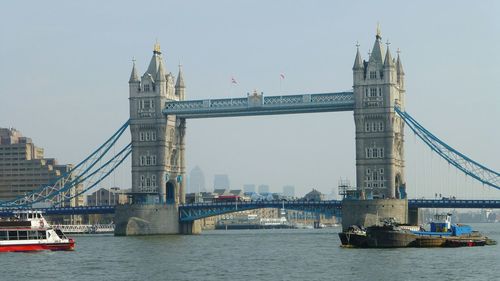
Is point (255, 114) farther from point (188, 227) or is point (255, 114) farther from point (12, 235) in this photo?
point (12, 235)

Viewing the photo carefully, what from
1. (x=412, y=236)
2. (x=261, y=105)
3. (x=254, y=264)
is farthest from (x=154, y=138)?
(x=254, y=264)

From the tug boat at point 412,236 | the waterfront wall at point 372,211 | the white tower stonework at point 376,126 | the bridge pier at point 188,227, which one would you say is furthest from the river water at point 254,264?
the bridge pier at point 188,227

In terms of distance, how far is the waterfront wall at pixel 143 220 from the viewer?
181500 millimetres

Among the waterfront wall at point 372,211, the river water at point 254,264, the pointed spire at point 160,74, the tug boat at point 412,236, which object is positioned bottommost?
the river water at point 254,264

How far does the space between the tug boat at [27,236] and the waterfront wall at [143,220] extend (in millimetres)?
54217

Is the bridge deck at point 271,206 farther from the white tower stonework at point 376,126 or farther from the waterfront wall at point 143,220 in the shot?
the white tower stonework at point 376,126

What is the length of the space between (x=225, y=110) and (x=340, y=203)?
24.8 metres

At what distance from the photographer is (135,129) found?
194 metres

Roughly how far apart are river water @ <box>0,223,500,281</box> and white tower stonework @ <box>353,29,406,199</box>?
43575mm

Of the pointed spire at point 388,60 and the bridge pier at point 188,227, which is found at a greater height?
the pointed spire at point 388,60

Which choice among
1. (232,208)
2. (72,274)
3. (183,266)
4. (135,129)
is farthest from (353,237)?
(135,129)

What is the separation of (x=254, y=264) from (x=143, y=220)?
259ft

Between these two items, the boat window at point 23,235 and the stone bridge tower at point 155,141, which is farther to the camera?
the stone bridge tower at point 155,141

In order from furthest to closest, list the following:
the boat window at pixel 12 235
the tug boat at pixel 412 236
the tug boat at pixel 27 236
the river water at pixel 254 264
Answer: the tug boat at pixel 412 236, the boat window at pixel 12 235, the tug boat at pixel 27 236, the river water at pixel 254 264
